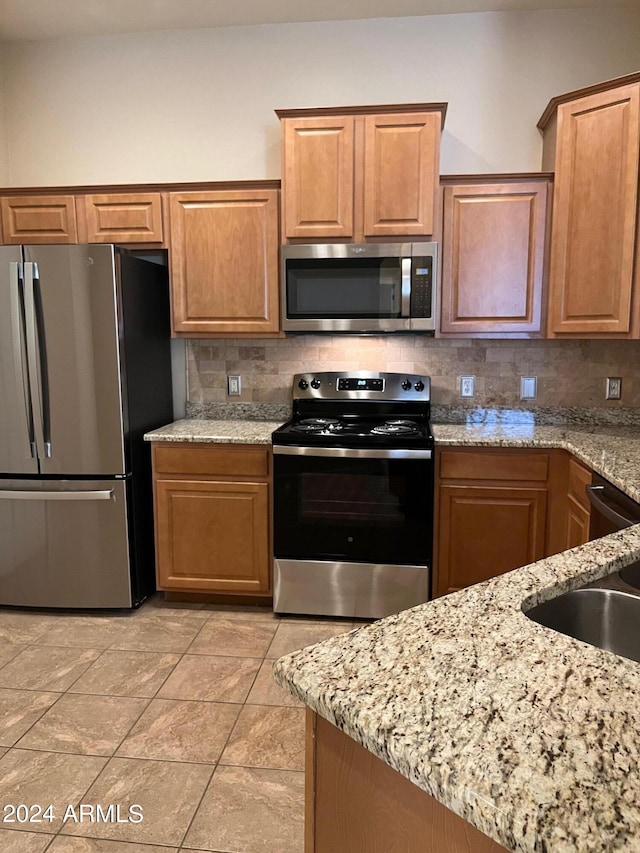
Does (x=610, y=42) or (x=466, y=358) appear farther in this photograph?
(x=466, y=358)

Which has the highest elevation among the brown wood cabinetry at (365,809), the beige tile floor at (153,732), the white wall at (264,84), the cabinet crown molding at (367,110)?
the white wall at (264,84)

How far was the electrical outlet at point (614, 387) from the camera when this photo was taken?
303 cm

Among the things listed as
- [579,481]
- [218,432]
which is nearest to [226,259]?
[218,432]

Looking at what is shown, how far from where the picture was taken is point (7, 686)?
2283 millimetres

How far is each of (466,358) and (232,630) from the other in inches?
71.7

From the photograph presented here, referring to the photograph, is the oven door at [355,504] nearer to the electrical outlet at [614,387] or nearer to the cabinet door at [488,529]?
the cabinet door at [488,529]

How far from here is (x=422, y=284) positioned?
2.75 m

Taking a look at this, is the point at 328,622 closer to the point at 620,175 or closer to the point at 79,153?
the point at 620,175

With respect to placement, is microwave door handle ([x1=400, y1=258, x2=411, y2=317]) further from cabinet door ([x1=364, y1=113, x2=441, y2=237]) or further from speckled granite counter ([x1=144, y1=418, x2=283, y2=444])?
speckled granite counter ([x1=144, y1=418, x2=283, y2=444])

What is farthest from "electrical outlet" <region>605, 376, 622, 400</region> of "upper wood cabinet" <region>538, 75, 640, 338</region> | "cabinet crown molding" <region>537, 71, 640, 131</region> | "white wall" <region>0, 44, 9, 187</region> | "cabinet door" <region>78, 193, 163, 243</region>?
"white wall" <region>0, 44, 9, 187</region>

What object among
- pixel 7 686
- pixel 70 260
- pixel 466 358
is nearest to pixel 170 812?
pixel 7 686

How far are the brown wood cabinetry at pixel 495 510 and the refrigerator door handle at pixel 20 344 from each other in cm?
191

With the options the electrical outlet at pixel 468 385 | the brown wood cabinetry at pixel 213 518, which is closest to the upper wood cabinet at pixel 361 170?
the electrical outlet at pixel 468 385

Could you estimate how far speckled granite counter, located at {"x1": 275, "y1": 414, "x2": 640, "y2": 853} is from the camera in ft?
1.78
